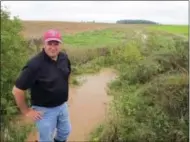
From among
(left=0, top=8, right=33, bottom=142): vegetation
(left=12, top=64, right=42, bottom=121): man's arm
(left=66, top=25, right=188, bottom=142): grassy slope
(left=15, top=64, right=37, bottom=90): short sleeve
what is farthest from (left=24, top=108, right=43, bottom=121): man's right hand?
(left=66, top=25, right=188, bottom=142): grassy slope

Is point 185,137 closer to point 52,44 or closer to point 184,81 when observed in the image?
point 184,81

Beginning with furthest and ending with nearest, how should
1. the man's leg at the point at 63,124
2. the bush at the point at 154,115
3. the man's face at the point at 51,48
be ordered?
1. the bush at the point at 154,115
2. the man's leg at the point at 63,124
3. the man's face at the point at 51,48

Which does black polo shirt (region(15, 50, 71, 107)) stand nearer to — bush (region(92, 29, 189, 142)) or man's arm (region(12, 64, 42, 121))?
man's arm (region(12, 64, 42, 121))

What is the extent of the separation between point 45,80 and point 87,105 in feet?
17.7

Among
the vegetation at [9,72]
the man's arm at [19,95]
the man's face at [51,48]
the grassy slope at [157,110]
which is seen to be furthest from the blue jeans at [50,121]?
the grassy slope at [157,110]

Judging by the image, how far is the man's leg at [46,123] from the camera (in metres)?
4.36

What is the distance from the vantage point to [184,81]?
22.9ft

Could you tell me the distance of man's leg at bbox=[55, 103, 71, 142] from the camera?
15.0ft

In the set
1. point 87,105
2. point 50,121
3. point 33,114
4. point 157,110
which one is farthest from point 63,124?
point 87,105

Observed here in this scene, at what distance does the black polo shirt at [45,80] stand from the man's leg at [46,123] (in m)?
0.07

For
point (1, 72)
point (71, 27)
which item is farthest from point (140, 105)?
point (71, 27)

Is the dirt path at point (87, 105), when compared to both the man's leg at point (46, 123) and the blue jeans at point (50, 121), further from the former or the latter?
the man's leg at point (46, 123)

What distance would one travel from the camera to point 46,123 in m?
4.39

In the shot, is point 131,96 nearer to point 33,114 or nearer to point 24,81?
point 33,114
